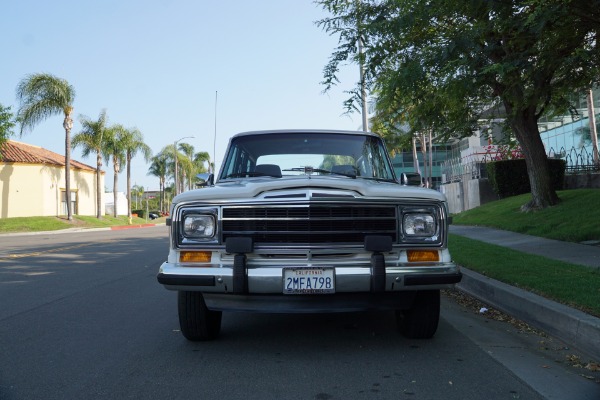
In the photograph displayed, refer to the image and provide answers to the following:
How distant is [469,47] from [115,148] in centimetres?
4332

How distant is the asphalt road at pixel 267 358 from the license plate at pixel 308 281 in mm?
588

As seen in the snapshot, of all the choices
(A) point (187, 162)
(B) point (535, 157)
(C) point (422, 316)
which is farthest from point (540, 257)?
(A) point (187, 162)

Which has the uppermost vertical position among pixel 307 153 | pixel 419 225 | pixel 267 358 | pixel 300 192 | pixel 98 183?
pixel 98 183

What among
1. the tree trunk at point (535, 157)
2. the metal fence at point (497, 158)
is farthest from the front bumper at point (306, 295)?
the metal fence at point (497, 158)

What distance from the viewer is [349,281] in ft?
13.3

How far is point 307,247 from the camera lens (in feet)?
13.8

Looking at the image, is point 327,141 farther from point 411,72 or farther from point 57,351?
point 411,72

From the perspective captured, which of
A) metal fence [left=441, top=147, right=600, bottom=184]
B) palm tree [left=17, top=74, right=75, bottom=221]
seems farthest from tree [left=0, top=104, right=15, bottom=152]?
metal fence [left=441, top=147, right=600, bottom=184]

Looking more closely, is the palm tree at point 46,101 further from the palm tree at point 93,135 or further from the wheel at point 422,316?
the wheel at point 422,316

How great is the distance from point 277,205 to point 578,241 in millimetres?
8949

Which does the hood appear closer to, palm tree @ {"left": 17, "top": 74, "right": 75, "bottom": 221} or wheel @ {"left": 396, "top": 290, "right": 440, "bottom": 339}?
wheel @ {"left": 396, "top": 290, "right": 440, "bottom": 339}

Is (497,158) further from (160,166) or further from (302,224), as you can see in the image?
(160,166)

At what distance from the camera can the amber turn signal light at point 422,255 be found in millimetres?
4280

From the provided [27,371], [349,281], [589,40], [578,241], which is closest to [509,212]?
[578,241]
